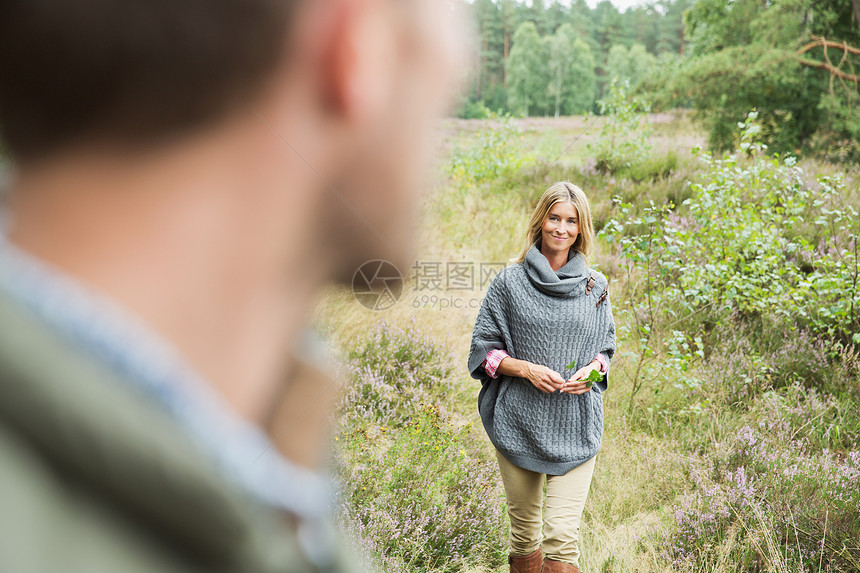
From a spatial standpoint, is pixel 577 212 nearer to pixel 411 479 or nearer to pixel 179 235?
pixel 411 479

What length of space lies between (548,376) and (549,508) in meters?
0.64

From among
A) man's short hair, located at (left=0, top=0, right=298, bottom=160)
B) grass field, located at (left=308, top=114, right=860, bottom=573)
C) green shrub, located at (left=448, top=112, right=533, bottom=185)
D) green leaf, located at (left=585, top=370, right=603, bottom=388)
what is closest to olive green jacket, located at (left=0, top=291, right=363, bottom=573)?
man's short hair, located at (left=0, top=0, right=298, bottom=160)

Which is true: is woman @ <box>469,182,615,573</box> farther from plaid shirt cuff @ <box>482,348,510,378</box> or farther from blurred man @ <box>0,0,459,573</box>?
blurred man @ <box>0,0,459,573</box>

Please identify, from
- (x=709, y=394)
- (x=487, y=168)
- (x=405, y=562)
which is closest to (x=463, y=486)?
(x=405, y=562)

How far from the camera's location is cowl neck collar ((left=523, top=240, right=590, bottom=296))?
9.62ft

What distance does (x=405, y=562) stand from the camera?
2.99m

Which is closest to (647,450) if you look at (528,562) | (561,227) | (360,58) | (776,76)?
(528,562)

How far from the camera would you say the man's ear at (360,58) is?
0.36 metres

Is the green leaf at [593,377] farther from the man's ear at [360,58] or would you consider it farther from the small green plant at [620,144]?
the small green plant at [620,144]

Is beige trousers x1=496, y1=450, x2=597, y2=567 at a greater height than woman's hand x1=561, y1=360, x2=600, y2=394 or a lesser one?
lesser

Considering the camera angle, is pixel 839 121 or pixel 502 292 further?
pixel 839 121

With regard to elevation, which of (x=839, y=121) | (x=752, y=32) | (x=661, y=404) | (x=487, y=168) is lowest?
(x=661, y=404)

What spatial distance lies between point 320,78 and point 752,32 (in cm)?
1311

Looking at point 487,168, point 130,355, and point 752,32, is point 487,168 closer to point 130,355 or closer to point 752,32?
point 752,32
